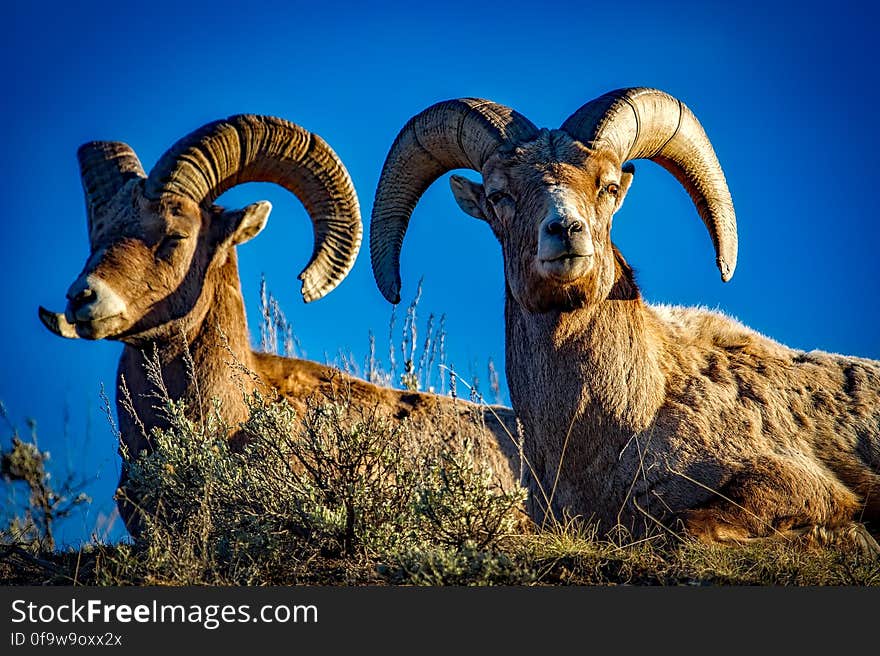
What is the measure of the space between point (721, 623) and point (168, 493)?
3.49 meters

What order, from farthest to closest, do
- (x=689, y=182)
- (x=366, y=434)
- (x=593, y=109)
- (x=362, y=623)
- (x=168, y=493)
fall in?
(x=689, y=182)
(x=593, y=109)
(x=168, y=493)
(x=366, y=434)
(x=362, y=623)

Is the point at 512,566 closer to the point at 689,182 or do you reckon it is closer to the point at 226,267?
the point at 689,182

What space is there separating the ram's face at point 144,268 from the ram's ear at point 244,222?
0.04ft

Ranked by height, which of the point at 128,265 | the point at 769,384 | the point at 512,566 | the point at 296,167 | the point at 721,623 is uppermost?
the point at 296,167

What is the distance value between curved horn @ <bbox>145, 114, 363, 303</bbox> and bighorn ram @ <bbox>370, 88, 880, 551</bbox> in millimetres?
1952

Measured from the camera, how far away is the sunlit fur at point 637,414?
21.6ft

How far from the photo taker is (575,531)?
6.34 metres

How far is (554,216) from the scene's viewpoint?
20.8 feet

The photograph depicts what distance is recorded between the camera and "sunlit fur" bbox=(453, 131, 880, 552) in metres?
6.57

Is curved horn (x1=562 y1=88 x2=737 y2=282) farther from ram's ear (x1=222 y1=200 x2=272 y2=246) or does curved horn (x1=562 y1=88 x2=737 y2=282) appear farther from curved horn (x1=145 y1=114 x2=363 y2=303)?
ram's ear (x1=222 y1=200 x2=272 y2=246)

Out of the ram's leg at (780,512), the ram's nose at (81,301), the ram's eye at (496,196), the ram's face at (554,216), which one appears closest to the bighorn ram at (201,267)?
the ram's nose at (81,301)

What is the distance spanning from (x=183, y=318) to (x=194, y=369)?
1.61 ft

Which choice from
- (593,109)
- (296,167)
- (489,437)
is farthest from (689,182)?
(296,167)

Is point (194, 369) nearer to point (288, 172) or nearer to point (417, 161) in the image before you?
point (288, 172)
